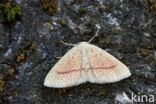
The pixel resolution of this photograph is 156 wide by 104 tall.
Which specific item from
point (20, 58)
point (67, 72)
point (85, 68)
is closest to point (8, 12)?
point (20, 58)

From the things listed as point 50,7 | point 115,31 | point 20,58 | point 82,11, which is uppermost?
point 50,7

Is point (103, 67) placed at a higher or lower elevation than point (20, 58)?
lower

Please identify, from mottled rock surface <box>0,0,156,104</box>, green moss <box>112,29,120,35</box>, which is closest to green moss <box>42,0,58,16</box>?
mottled rock surface <box>0,0,156,104</box>

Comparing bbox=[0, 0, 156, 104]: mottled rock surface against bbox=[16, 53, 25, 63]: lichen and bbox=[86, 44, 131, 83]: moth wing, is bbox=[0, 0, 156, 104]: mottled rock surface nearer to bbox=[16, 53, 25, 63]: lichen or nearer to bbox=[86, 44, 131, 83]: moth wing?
bbox=[16, 53, 25, 63]: lichen

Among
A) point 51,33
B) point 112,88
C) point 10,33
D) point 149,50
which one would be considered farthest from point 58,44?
point 149,50

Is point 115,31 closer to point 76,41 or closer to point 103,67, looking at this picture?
point 76,41

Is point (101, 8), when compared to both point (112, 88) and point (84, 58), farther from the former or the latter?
point (112, 88)
